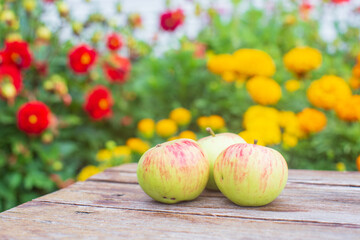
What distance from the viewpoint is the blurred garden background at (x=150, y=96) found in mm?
1715

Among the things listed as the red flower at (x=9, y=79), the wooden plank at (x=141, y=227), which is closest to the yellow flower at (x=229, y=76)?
the red flower at (x=9, y=79)

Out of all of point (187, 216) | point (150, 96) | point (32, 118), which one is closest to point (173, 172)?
point (187, 216)

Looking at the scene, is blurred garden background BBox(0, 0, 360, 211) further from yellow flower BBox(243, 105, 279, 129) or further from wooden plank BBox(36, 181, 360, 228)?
wooden plank BBox(36, 181, 360, 228)

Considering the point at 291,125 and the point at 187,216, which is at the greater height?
the point at 291,125

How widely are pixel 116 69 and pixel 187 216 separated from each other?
5.90ft

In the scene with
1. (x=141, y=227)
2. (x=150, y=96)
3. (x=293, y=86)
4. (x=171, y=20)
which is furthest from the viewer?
(x=171, y=20)

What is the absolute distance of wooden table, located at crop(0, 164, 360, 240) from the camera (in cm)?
71

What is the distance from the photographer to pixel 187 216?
81cm

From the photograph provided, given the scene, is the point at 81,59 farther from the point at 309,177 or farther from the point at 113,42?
the point at 309,177

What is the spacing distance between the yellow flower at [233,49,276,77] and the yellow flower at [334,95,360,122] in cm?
43

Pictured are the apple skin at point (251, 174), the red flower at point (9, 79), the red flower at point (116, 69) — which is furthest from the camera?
the red flower at point (116, 69)

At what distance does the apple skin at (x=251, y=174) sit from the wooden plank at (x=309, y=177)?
0.89ft

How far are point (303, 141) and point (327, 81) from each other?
0.97ft

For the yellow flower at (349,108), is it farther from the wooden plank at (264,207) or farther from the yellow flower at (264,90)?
the wooden plank at (264,207)
